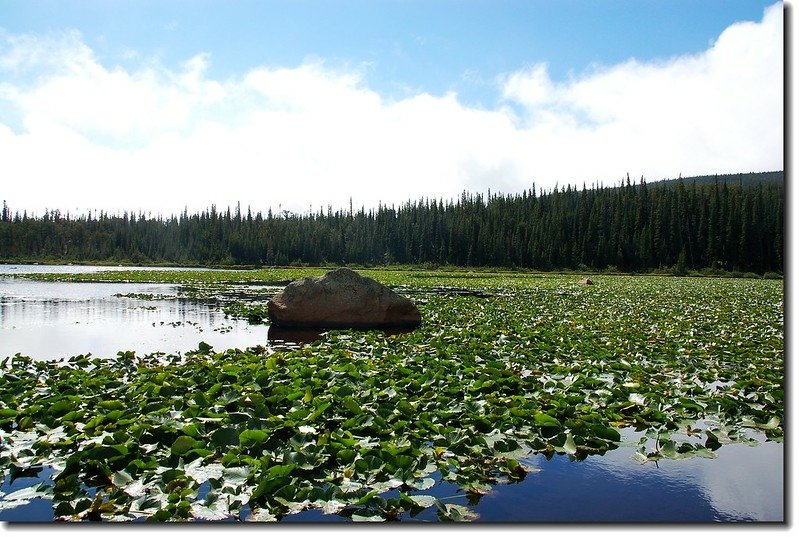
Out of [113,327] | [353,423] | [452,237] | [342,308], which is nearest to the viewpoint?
[353,423]

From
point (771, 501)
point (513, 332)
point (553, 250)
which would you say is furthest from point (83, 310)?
point (553, 250)

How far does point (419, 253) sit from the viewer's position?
225ft

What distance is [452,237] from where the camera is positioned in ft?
231

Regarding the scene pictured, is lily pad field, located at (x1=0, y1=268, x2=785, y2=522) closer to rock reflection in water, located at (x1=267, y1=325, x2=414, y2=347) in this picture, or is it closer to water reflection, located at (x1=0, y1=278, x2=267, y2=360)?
water reflection, located at (x1=0, y1=278, x2=267, y2=360)

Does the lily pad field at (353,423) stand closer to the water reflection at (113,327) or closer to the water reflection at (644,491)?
the water reflection at (644,491)

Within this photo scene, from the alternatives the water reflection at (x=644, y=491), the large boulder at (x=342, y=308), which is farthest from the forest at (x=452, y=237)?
the water reflection at (x=644, y=491)

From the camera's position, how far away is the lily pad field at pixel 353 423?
3.67 m

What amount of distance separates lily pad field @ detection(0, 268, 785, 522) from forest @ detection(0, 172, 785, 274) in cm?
1393

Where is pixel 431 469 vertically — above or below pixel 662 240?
below

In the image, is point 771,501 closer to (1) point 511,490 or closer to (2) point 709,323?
(1) point 511,490

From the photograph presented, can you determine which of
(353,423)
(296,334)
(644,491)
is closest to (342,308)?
(296,334)

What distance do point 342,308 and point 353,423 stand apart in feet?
29.7

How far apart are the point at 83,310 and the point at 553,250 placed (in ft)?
163

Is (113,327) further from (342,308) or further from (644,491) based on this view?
(644,491)
